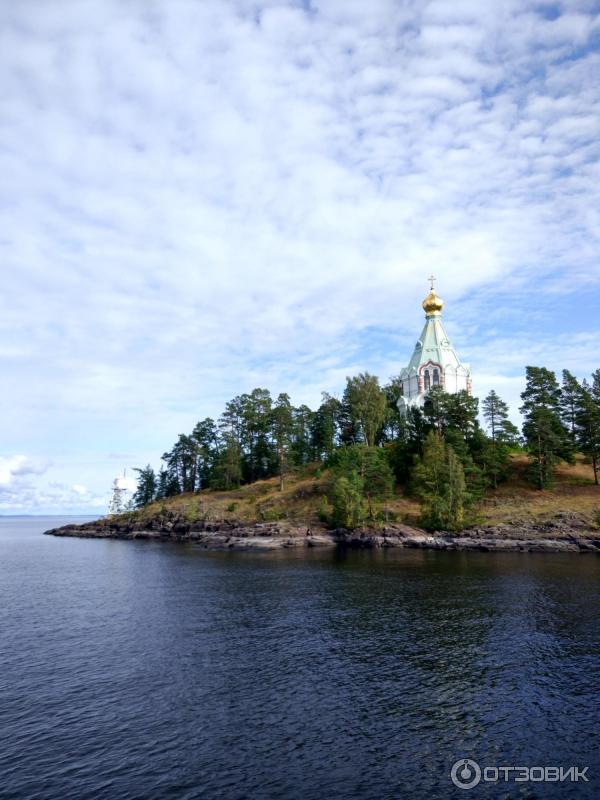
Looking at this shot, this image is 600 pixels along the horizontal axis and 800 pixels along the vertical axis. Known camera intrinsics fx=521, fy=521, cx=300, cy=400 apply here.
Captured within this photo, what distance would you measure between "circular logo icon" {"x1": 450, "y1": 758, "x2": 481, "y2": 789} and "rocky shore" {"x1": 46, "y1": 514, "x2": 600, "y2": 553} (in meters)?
68.8

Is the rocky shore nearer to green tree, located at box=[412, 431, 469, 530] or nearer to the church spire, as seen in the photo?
green tree, located at box=[412, 431, 469, 530]

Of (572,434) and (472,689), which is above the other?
(572,434)

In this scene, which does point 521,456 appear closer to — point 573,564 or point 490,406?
point 490,406

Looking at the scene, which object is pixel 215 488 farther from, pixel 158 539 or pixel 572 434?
pixel 572 434

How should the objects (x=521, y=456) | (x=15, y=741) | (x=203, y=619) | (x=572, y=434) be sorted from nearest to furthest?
(x=15, y=741), (x=203, y=619), (x=572, y=434), (x=521, y=456)

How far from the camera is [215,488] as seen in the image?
137125mm

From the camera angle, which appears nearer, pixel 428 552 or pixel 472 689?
pixel 472 689

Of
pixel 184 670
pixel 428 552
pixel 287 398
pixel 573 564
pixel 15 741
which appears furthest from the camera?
pixel 287 398

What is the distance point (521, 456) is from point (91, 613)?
324 ft

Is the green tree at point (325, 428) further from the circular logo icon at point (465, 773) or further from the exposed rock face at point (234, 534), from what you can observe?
the circular logo icon at point (465, 773)

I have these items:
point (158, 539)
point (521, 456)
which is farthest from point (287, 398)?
point (521, 456)

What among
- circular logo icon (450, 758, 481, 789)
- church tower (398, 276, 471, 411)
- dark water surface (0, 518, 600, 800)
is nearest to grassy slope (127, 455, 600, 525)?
church tower (398, 276, 471, 411)

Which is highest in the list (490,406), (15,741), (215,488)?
(490,406)

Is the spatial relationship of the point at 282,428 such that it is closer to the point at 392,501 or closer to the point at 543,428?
the point at 392,501
